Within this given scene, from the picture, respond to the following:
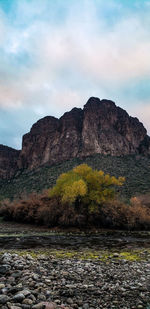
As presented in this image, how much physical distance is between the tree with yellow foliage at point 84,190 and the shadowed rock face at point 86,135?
229 feet

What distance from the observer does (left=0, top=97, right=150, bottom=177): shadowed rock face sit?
11912cm

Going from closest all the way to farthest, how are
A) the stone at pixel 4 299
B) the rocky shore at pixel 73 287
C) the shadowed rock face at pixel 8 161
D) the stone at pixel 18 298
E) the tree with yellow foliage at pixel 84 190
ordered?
the stone at pixel 4 299
the stone at pixel 18 298
the rocky shore at pixel 73 287
the tree with yellow foliage at pixel 84 190
the shadowed rock face at pixel 8 161

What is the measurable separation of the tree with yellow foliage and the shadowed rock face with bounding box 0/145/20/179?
5056 inches

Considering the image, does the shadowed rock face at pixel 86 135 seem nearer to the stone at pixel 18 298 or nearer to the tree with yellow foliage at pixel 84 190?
the tree with yellow foliage at pixel 84 190

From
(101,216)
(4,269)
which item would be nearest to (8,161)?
(101,216)

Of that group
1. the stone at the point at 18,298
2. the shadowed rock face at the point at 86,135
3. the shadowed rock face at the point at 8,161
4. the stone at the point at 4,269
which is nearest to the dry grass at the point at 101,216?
the stone at the point at 4,269

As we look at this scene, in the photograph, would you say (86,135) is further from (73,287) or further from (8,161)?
(73,287)

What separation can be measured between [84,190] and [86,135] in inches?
3719

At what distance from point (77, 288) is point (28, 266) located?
2394mm

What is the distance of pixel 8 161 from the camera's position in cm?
17975

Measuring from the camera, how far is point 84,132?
425 feet

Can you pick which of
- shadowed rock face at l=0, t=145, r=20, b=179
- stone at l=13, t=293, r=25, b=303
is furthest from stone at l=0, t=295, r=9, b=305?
shadowed rock face at l=0, t=145, r=20, b=179

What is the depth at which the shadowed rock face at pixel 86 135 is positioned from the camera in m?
119

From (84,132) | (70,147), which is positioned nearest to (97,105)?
(84,132)
